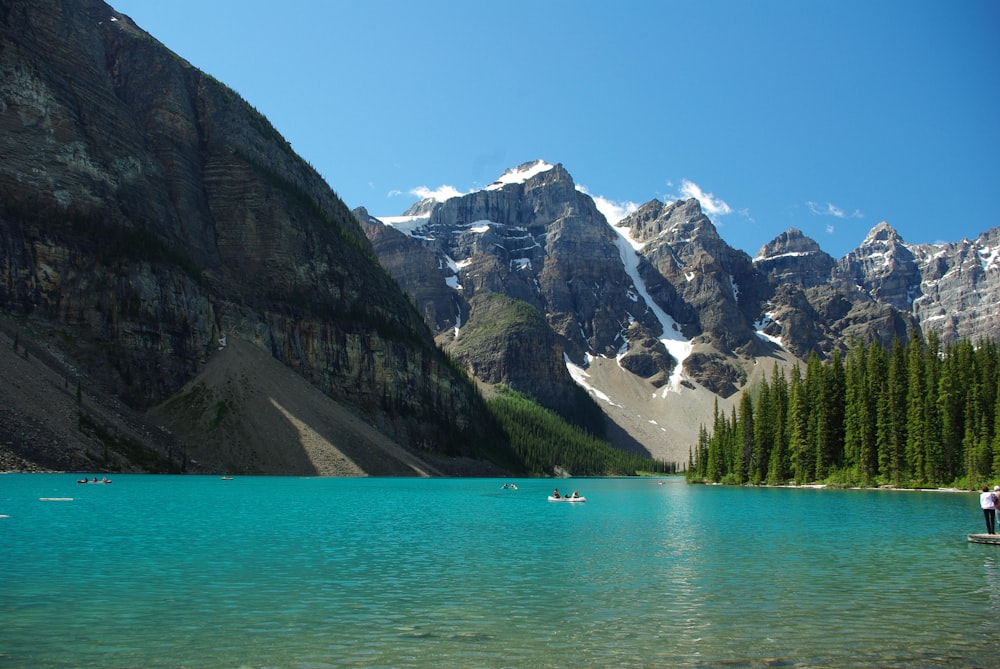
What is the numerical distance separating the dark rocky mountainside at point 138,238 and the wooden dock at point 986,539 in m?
98.5

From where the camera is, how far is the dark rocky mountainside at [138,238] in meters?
135

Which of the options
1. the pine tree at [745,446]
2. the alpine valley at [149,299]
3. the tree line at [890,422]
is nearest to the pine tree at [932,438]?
the tree line at [890,422]

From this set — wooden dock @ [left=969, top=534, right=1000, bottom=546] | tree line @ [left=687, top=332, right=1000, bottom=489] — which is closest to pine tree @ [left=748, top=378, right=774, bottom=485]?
tree line @ [left=687, top=332, right=1000, bottom=489]

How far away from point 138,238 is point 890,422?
449 feet

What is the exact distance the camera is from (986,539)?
3856 centimetres

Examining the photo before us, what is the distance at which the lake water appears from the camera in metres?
18.1

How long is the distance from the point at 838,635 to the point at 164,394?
461ft

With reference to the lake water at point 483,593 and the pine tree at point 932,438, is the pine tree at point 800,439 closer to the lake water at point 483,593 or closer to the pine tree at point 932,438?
the pine tree at point 932,438

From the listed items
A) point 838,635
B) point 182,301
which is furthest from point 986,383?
point 182,301

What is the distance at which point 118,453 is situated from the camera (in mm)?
107812

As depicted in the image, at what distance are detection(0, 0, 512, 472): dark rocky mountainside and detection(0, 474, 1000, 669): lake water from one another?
7238 centimetres

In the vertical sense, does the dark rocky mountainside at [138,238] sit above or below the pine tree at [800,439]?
above

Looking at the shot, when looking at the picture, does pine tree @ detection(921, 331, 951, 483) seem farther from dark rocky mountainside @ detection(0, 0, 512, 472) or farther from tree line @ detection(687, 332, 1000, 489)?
dark rocky mountainside @ detection(0, 0, 512, 472)

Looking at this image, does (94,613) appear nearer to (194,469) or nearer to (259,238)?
(194,469)
